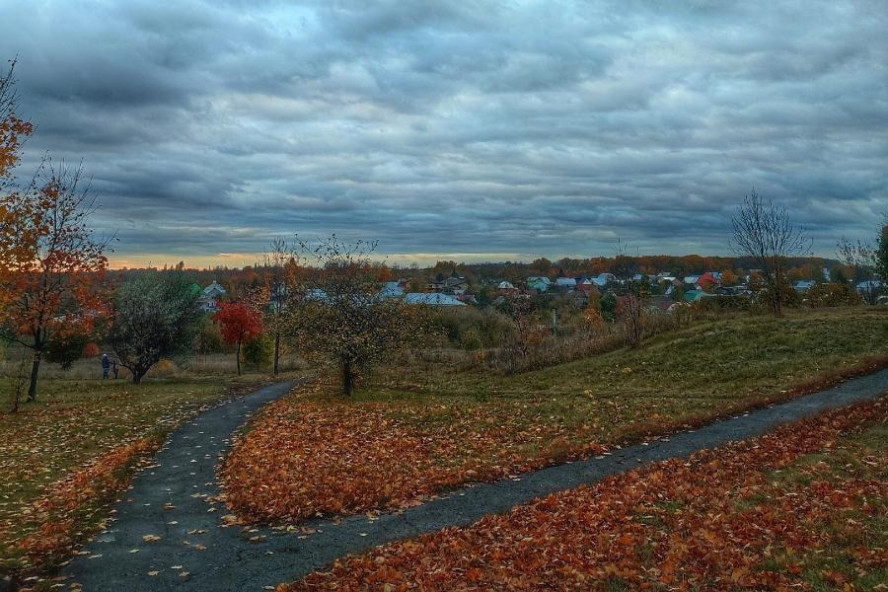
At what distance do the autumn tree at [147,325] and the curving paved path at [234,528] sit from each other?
21755mm

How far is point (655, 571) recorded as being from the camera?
700cm

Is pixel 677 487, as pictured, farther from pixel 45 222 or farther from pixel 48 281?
pixel 48 281

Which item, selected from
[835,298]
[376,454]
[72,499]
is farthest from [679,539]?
[835,298]

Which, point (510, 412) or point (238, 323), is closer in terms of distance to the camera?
point (510, 412)

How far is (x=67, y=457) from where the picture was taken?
1501 cm

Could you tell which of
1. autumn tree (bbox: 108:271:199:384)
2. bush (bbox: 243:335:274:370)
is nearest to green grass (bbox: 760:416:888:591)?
autumn tree (bbox: 108:271:199:384)

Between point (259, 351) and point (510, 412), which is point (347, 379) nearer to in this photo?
point (510, 412)

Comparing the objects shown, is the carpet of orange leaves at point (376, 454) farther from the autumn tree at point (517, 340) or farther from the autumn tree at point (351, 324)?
the autumn tree at point (517, 340)

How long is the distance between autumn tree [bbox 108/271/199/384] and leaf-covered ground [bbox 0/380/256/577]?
5319 millimetres

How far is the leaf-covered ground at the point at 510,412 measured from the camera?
11586 millimetres

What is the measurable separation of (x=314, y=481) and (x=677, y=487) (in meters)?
6.25

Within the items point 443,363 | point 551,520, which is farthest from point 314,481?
point 443,363

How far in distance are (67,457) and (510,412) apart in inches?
449

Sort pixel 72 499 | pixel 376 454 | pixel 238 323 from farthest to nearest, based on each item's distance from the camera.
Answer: pixel 238 323
pixel 376 454
pixel 72 499
